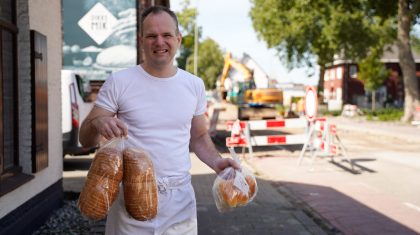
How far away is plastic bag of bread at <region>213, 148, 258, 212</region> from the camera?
9.24ft

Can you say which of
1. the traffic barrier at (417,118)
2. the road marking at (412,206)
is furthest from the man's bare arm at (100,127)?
the traffic barrier at (417,118)

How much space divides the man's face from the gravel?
3368 mm

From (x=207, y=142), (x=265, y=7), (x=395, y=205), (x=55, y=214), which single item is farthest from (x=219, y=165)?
(x=265, y=7)

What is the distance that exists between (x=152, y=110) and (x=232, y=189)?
0.59m

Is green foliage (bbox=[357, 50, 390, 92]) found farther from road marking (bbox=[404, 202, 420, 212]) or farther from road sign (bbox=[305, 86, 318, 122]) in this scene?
road marking (bbox=[404, 202, 420, 212])

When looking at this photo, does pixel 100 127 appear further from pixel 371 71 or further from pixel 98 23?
pixel 371 71

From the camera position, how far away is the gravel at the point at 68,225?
19.5ft

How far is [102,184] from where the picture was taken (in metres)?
2.37

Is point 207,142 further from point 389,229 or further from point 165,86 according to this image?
point 389,229

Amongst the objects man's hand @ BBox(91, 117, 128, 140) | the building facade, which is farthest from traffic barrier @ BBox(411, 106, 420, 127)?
man's hand @ BBox(91, 117, 128, 140)

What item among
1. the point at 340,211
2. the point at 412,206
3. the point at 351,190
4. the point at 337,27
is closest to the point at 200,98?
the point at 340,211

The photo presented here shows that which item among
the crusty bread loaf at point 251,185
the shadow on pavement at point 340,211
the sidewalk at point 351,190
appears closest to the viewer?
the crusty bread loaf at point 251,185

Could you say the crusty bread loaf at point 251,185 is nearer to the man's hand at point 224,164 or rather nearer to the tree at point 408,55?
the man's hand at point 224,164

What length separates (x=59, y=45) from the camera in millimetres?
7043
